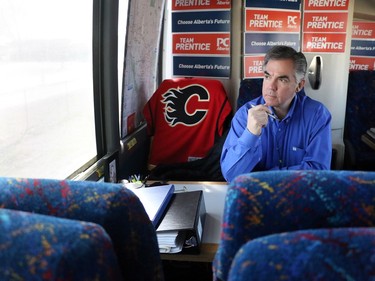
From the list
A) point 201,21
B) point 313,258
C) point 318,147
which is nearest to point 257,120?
point 318,147

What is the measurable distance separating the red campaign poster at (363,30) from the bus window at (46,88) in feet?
10.7

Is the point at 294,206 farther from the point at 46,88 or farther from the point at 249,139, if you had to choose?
Answer: the point at 46,88

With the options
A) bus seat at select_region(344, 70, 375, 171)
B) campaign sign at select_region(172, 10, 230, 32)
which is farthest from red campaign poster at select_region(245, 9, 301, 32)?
bus seat at select_region(344, 70, 375, 171)

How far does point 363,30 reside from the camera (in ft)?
14.1

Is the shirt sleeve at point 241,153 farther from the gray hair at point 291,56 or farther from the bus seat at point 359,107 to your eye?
the bus seat at point 359,107

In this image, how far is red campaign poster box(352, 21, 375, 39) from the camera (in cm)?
428

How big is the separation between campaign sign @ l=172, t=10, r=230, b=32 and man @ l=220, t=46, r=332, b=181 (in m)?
1.16

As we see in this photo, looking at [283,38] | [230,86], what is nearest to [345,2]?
[283,38]

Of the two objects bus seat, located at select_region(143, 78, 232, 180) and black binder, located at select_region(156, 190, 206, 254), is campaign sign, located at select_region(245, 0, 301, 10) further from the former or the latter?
black binder, located at select_region(156, 190, 206, 254)

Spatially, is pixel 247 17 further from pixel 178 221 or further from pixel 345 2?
pixel 178 221

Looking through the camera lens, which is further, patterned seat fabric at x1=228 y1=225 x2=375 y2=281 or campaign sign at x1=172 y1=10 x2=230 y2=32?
campaign sign at x1=172 y1=10 x2=230 y2=32

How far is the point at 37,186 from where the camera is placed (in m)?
0.70

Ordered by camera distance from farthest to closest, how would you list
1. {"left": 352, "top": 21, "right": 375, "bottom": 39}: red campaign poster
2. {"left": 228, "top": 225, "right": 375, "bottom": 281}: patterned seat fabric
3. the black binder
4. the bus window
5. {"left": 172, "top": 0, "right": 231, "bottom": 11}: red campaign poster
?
1. {"left": 352, "top": 21, "right": 375, "bottom": 39}: red campaign poster
2. {"left": 172, "top": 0, "right": 231, "bottom": 11}: red campaign poster
3. the bus window
4. the black binder
5. {"left": 228, "top": 225, "right": 375, "bottom": 281}: patterned seat fabric

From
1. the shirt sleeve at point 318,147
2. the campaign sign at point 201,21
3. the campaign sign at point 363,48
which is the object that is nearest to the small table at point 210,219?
the shirt sleeve at point 318,147
